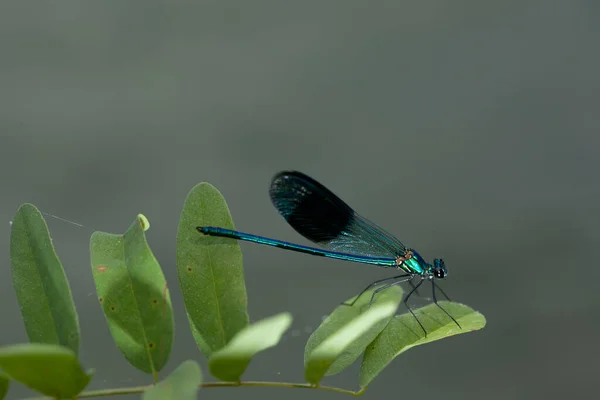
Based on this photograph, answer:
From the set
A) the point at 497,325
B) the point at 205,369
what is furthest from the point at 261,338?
the point at 497,325

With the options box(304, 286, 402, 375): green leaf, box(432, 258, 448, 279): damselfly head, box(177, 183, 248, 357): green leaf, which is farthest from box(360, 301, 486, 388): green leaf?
box(432, 258, 448, 279): damselfly head

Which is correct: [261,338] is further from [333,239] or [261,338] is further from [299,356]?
[299,356]

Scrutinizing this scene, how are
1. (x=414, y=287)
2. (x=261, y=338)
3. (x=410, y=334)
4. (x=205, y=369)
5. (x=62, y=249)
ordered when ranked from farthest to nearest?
1. (x=62, y=249)
2. (x=414, y=287)
3. (x=410, y=334)
4. (x=205, y=369)
5. (x=261, y=338)

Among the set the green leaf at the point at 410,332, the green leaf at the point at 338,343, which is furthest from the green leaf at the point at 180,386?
the green leaf at the point at 410,332

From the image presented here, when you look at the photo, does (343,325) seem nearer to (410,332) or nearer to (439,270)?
(410,332)

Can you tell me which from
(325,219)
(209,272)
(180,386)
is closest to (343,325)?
(209,272)

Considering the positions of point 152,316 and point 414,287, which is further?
point 414,287

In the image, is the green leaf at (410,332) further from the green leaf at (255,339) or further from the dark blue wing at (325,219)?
the dark blue wing at (325,219)
